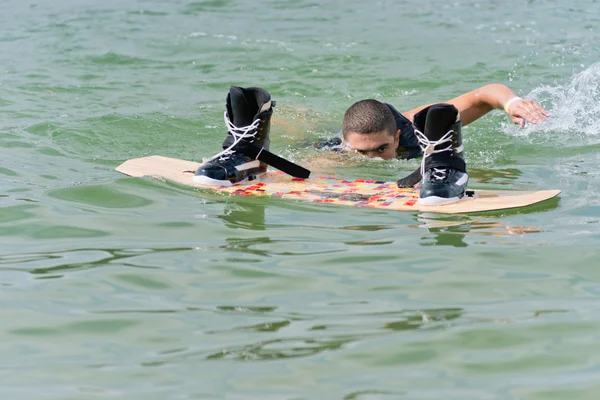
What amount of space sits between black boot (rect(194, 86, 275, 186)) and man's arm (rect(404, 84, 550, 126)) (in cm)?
90

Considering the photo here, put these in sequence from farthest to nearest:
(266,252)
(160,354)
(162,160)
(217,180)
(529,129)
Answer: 1. (529,129)
2. (162,160)
3. (217,180)
4. (266,252)
5. (160,354)

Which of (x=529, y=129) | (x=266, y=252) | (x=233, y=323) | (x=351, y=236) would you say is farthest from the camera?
(x=529, y=129)

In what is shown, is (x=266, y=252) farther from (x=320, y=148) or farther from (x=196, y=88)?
(x=196, y=88)

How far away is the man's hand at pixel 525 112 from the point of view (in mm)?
5340

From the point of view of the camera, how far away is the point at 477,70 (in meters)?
9.69

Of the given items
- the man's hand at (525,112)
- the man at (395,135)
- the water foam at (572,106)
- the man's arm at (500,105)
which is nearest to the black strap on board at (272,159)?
the man at (395,135)

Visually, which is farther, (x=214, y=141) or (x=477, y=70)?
(x=477, y=70)

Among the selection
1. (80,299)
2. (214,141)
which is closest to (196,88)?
(214,141)

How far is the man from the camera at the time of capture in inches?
185

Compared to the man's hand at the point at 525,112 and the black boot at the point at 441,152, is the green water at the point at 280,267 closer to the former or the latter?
the black boot at the point at 441,152

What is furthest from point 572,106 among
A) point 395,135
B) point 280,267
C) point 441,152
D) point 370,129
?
point 280,267

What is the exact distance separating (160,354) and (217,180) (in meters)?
2.41

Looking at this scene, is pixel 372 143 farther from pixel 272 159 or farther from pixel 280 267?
pixel 280 267

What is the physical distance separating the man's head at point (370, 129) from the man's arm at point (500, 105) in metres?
0.31
